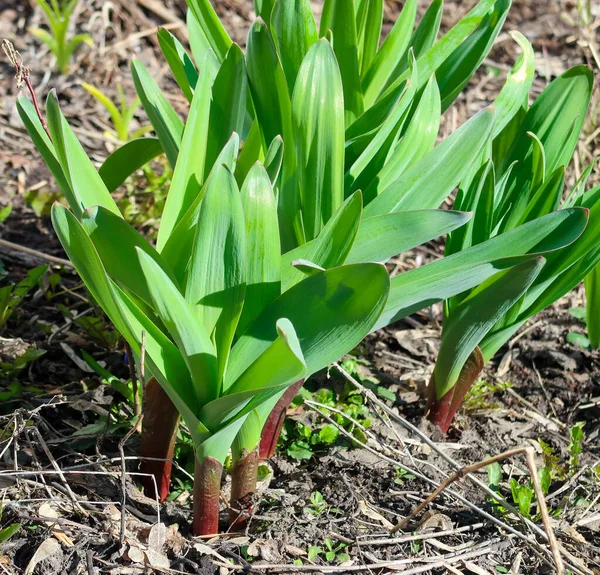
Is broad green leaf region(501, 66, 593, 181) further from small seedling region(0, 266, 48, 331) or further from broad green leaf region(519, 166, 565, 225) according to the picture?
small seedling region(0, 266, 48, 331)

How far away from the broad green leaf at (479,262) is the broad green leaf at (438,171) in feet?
0.44

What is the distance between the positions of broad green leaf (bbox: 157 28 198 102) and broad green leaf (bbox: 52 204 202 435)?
1.84 feet

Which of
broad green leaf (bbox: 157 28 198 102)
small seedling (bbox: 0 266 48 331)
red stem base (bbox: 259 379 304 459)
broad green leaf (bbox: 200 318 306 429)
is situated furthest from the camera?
small seedling (bbox: 0 266 48 331)

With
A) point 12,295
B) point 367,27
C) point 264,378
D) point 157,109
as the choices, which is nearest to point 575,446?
point 264,378

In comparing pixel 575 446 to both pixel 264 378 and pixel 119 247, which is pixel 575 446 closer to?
pixel 264 378

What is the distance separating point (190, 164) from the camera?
1.15 m

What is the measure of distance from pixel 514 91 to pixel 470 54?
11 cm

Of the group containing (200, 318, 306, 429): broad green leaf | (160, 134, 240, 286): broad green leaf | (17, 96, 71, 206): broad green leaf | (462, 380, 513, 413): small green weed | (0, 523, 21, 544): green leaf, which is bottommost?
(462, 380, 513, 413): small green weed

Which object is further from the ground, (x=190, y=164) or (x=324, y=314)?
(x=190, y=164)

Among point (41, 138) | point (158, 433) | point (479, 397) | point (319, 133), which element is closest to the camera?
point (41, 138)

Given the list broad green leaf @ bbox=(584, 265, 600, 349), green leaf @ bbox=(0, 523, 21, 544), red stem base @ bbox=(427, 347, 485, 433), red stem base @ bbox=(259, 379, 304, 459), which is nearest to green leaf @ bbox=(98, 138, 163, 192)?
red stem base @ bbox=(259, 379, 304, 459)

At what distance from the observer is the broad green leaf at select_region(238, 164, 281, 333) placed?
0.93m

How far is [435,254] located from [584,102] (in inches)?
38.9

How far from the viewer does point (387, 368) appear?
188cm
